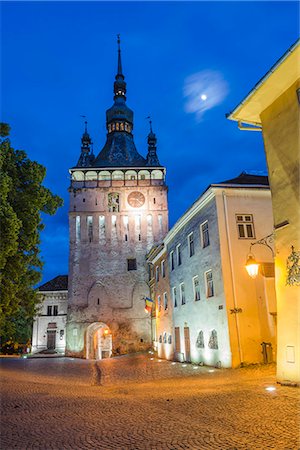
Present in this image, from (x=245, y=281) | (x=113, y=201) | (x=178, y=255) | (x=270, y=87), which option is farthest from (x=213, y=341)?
(x=113, y=201)

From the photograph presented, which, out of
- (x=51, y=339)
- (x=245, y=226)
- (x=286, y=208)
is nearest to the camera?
(x=286, y=208)

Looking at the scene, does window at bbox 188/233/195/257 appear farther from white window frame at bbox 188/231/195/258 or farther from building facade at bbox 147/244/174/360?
building facade at bbox 147/244/174/360

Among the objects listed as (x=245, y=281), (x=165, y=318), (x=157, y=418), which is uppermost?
(x=245, y=281)

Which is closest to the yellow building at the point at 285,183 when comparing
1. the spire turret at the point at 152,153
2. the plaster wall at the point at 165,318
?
the plaster wall at the point at 165,318

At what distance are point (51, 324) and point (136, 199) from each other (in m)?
21.0

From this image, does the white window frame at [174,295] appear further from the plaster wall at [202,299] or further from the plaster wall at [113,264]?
the plaster wall at [113,264]

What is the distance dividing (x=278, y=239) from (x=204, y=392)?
4682 mm

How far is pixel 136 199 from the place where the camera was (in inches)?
1718

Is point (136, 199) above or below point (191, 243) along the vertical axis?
above

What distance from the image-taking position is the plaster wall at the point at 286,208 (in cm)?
917

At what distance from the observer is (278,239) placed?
32.9 ft

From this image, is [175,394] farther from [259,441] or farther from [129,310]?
[129,310]

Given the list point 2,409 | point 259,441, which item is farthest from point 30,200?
point 259,441

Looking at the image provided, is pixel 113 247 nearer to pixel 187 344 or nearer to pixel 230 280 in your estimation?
pixel 187 344
